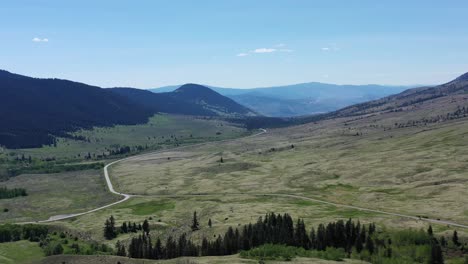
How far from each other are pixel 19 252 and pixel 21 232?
77.0 feet

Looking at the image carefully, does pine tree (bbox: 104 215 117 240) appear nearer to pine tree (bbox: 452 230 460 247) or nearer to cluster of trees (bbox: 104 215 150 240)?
cluster of trees (bbox: 104 215 150 240)

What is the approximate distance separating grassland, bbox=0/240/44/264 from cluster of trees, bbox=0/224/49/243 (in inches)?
213

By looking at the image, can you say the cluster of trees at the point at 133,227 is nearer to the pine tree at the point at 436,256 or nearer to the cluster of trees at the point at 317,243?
the cluster of trees at the point at 317,243

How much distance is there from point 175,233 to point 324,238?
57.7 metres

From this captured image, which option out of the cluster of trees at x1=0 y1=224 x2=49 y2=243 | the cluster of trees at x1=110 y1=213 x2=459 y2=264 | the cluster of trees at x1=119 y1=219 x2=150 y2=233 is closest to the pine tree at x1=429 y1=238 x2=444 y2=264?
the cluster of trees at x1=110 y1=213 x2=459 y2=264

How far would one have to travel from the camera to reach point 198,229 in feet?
590

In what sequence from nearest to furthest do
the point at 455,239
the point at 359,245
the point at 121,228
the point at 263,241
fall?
the point at 455,239 < the point at 359,245 < the point at 263,241 < the point at 121,228

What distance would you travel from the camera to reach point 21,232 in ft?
601

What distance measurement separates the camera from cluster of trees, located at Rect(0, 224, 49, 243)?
583ft

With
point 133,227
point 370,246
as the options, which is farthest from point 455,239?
point 133,227

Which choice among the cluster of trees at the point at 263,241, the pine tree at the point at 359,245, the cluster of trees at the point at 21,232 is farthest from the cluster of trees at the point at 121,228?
the pine tree at the point at 359,245

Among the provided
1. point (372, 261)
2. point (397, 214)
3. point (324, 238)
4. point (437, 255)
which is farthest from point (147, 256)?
point (397, 214)

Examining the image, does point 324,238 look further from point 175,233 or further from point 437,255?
point 175,233

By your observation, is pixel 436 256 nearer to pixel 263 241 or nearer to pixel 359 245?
pixel 359 245
